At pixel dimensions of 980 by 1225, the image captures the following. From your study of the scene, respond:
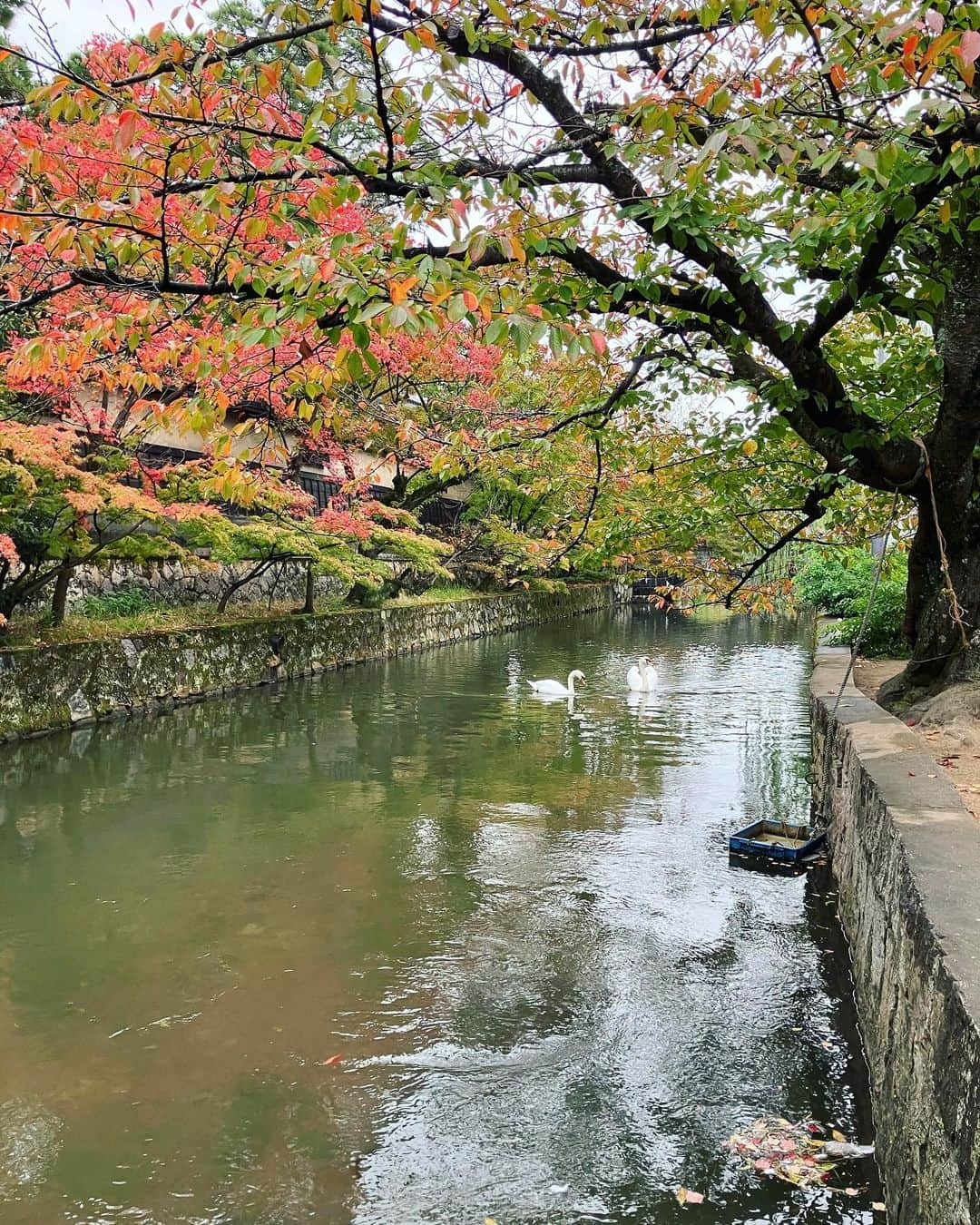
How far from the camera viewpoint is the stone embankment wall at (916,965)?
2.56m

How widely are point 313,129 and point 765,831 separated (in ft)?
21.9

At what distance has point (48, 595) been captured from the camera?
15805 millimetres

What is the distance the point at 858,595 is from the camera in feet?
55.6

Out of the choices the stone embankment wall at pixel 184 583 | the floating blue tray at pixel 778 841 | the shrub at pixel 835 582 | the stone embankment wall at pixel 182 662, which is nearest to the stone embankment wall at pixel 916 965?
the floating blue tray at pixel 778 841

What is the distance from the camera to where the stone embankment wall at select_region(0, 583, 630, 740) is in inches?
477

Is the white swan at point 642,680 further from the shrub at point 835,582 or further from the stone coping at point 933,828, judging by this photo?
the stone coping at point 933,828

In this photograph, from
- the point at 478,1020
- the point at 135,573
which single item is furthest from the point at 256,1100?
the point at 135,573

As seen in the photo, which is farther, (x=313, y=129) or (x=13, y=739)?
(x=13, y=739)

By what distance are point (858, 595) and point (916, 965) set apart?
14.8 m

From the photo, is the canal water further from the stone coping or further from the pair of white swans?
the pair of white swans

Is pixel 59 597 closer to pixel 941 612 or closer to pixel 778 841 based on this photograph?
pixel 778 841

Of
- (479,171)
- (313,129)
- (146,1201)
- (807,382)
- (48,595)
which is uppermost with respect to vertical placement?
(479,171)

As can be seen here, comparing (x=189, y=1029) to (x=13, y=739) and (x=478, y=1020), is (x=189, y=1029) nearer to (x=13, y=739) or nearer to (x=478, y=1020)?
(x=478, y=1020)

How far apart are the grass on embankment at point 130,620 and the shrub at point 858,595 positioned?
33.5ft
